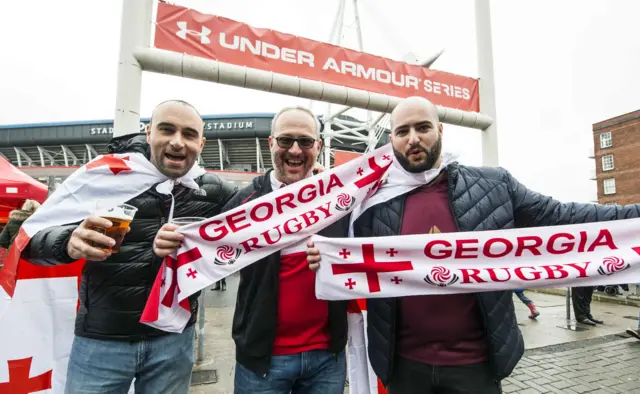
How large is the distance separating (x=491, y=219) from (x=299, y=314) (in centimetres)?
122

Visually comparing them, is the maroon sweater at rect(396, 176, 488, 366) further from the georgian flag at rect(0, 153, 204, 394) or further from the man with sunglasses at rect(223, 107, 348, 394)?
the georgian flag at rect(0, 153, 204, 394)

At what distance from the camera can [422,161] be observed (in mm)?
1960

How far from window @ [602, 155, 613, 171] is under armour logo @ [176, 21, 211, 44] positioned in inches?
2117

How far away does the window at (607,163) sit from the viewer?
140 ft

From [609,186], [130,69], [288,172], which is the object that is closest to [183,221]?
[288,172]

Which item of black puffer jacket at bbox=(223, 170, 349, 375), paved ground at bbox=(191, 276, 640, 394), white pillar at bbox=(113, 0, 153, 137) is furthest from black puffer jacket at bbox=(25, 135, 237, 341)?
white pillar at bbox=(113, 0, 153, 137)

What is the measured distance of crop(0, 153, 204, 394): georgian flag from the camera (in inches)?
79.2

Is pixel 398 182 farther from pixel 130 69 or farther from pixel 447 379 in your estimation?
pixel 130 69

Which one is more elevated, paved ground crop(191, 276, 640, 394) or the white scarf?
the white scarf

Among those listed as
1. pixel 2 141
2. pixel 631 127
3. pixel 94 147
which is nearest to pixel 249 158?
pixel 94 147

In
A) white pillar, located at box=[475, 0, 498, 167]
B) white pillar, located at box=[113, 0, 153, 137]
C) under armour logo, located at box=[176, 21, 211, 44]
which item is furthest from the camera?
white pillar, located at box=[475, 0, 498, 167]

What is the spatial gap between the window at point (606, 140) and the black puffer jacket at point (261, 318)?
54974 mm

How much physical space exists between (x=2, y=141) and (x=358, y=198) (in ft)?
183

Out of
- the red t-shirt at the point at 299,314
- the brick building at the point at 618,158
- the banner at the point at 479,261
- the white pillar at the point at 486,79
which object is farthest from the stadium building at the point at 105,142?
the red t-shirt at the point at 299,314
